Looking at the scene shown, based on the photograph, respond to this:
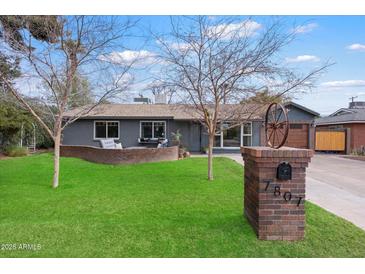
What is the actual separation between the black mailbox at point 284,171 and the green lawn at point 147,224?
89 cm

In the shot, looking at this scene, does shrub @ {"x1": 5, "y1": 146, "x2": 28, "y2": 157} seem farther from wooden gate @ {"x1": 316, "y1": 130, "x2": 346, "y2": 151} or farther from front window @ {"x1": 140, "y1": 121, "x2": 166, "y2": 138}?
wooden gate @ {"x1": 316, "y1": 130, "x2": 346, "y2": 151}

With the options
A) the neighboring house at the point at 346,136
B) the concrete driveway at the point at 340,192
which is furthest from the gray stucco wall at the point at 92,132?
the concrete driveway at the point at 340,192

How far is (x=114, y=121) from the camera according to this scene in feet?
64.2

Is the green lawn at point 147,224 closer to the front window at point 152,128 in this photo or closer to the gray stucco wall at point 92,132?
the gray stucco wall at point 92,132

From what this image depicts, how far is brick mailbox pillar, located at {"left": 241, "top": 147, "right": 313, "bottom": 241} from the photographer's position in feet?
13.1

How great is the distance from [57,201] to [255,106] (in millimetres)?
6283

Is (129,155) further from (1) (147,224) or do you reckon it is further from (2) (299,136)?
(2) (299,136)

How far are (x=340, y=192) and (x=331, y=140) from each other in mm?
14584

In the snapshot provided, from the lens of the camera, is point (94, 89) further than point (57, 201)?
Yes

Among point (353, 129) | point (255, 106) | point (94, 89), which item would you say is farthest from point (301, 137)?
point (94, 89)

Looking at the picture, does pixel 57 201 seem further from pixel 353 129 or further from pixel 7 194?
pixel 353 129

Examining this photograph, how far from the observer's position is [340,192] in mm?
7473

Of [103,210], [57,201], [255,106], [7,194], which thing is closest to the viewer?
[103,210]

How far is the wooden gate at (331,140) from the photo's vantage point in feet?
66.9
